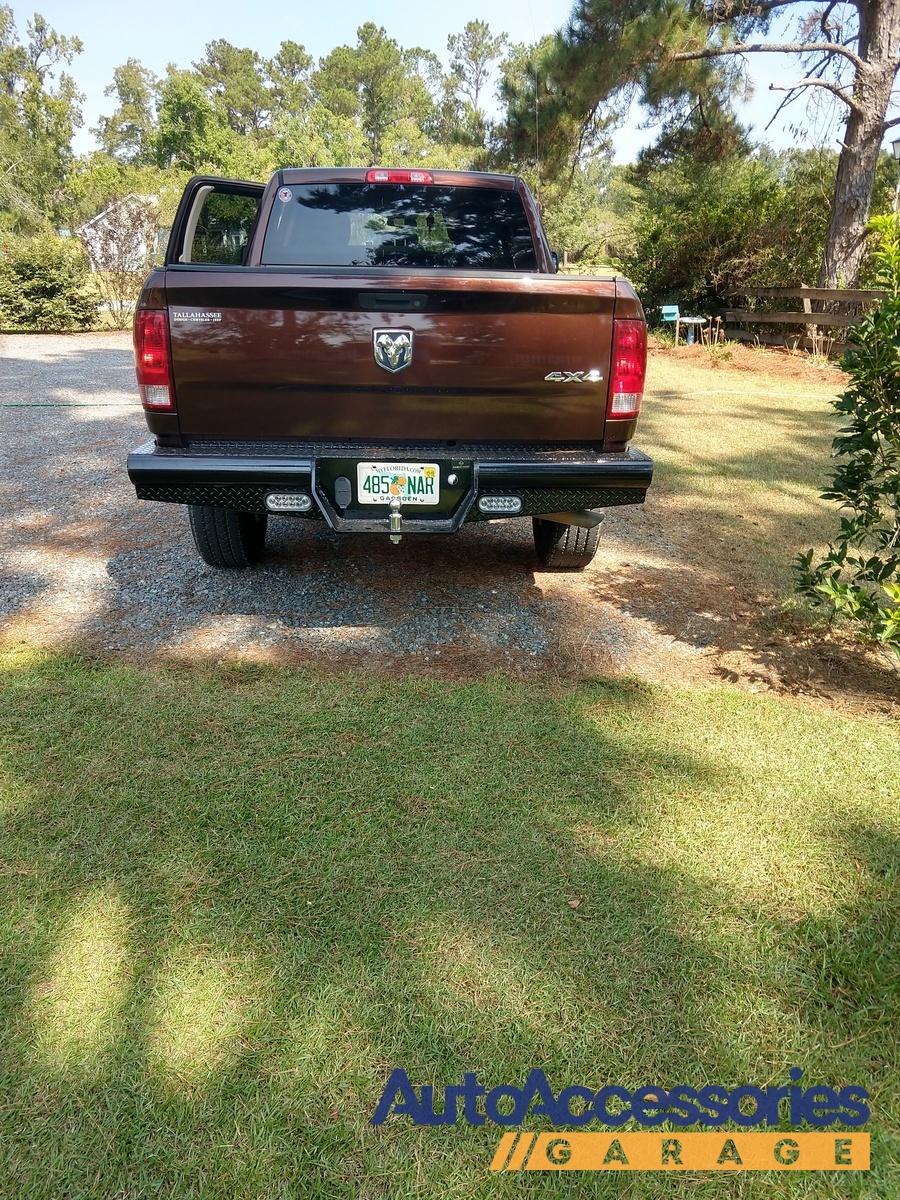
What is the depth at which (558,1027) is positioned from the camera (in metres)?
1.74

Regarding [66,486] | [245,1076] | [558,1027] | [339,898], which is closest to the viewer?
[245,1076]

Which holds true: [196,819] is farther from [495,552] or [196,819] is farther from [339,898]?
[495,552]

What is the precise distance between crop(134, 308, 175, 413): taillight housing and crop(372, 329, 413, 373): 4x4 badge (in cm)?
78

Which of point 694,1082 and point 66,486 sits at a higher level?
point 66,486

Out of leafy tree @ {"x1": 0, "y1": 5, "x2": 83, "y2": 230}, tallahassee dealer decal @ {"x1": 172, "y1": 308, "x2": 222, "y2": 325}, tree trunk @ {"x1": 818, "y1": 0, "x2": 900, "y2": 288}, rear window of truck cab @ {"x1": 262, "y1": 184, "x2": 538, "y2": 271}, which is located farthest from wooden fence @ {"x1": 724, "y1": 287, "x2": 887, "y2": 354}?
leafy tree @ {"x1": 0, "y1": 5, "x2": 83, "y2": 230}

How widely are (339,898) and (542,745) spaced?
94cm

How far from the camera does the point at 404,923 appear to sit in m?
2.00

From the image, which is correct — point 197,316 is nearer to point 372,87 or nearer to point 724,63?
point 724,63

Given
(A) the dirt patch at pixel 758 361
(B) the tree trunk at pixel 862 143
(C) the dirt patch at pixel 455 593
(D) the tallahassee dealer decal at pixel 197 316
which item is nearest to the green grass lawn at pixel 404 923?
(C) the dirt patch at pixel 455 593

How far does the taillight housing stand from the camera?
9.69 ft

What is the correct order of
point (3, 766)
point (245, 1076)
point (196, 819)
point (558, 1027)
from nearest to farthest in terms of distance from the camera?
point (245, 1076)
point (558, 1027)
point (196, 819)
point (3, 766)

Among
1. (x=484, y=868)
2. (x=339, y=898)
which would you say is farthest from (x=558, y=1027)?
(x=339, y=898)

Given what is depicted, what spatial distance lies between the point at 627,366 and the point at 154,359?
1.82 m

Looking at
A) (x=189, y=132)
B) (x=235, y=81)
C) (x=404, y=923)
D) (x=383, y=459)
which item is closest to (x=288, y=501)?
(x=383, y=459)
